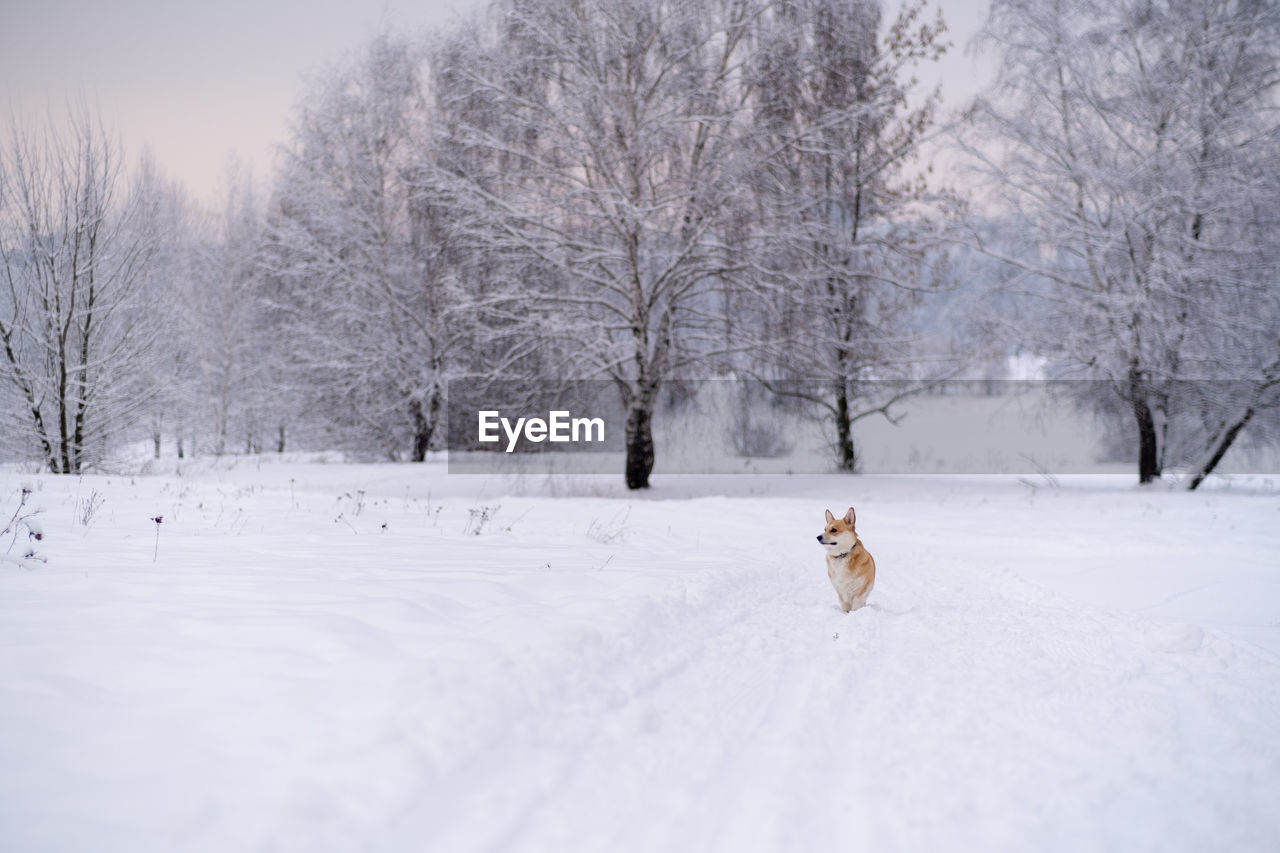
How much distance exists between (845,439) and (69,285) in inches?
606

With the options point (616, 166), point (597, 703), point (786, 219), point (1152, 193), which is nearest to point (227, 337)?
point (616, 166)

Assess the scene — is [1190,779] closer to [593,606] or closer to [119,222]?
[593,606]

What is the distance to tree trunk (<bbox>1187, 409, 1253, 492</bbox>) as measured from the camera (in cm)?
1157

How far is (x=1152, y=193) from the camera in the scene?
38.4 feet

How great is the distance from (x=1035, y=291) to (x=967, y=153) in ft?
9.71

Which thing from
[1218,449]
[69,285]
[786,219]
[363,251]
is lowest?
[1218,449]

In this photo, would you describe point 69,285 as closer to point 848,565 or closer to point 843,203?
point 848,565

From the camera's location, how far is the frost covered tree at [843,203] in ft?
41.5

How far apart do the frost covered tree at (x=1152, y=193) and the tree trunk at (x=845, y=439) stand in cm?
405

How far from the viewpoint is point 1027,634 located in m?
4.33

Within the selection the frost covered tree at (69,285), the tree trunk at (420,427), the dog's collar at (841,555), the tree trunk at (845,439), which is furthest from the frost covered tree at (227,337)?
the dog's collar at (841,555)

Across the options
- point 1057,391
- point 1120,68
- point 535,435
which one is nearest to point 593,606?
point 535,435

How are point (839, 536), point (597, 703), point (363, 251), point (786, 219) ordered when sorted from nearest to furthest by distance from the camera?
point (597, 703), point (839, 536), point (786, 219), point (363, 251)

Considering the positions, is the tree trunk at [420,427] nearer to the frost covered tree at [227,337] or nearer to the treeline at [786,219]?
the treeline at [786,219]
